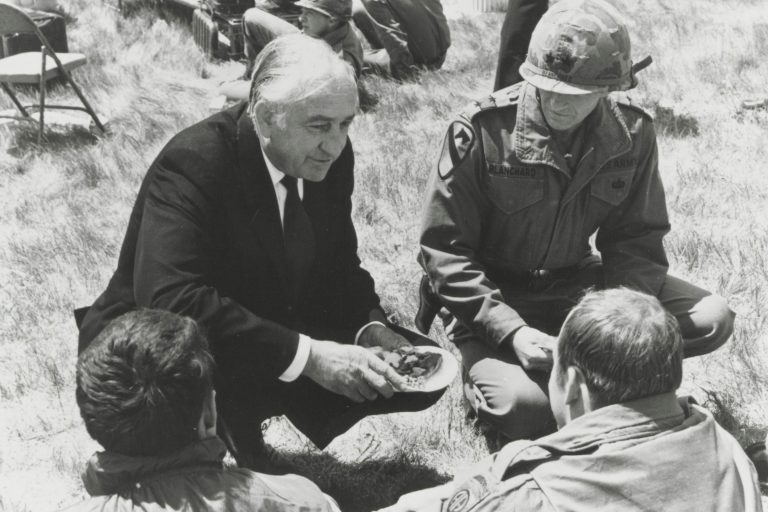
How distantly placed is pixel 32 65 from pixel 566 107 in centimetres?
527

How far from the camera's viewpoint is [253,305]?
10.1 feet

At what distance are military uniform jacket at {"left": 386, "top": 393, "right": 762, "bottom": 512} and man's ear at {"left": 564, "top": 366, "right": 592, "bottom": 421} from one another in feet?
0.24

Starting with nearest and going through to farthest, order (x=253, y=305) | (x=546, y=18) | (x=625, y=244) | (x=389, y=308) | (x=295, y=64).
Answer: (x=295, y=64) → (x=253, y=305) → (x=546, y=18) → (x=625, y=244) → (x=389, y=308)

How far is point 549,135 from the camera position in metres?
3.30

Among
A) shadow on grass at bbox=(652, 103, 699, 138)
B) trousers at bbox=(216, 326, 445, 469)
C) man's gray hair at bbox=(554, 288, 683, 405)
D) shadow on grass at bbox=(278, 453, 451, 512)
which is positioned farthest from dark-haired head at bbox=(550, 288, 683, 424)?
shadow on grass at bbox=(652, 103, 699, 138)

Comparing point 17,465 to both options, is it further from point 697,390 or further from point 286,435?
point 697,390

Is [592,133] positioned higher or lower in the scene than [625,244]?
higher

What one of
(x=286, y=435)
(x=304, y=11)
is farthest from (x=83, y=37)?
(x=286, y=435)

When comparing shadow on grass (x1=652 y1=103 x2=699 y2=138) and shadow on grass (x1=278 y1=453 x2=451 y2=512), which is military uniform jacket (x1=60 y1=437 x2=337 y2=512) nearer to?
shadow on grass (x1=278 y1=453 x2=451 y2=512)

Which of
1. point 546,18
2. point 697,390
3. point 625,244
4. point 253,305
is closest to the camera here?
point 253,305

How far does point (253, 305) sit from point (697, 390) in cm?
192

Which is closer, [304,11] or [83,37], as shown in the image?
[304,11]

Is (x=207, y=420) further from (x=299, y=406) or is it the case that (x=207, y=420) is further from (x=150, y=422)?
(x=299, y=406)

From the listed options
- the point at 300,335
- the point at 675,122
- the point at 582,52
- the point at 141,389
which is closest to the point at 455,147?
the point at 582,52
